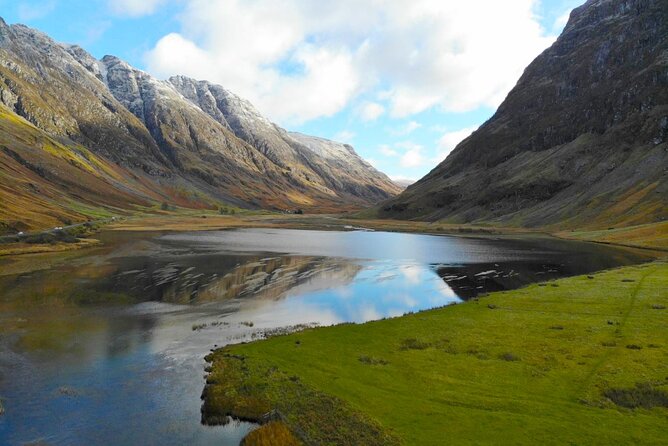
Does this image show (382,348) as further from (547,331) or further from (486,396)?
(547,331)

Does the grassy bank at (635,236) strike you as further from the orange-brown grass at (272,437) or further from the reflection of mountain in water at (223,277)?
the orange-brown grass at (272,437)

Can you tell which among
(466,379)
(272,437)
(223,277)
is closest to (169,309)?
(223,277)

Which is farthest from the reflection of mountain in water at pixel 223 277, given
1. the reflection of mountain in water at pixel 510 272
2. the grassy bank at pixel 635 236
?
the grassy bank at pixel 635 236

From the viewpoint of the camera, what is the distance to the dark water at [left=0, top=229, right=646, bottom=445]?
87.6 ft

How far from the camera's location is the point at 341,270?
298 feet

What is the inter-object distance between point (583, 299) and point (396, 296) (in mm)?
24681

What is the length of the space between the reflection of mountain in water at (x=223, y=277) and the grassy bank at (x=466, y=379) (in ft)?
93.6

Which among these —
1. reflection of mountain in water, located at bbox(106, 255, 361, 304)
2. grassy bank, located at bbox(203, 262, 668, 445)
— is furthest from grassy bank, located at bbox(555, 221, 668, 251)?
grassy bank, located at bbox(203, 262, 668, 445)

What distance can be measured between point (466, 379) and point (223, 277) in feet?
186

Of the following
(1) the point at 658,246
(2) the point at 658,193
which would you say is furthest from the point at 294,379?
(2) the point at 658,193

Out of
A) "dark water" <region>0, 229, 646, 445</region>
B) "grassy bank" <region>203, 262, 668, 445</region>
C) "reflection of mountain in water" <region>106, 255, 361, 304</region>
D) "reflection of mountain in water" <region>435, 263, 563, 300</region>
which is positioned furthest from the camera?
"reflection of mountain in water" <region>435, 263, 563, 300</region>

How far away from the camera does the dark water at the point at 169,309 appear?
26.7m

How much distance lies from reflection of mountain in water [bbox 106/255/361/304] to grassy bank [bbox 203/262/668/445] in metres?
28.5

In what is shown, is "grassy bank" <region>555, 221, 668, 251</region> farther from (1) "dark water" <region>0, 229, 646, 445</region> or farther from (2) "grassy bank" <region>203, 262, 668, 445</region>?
(2) "grassy bank" <region>203, 262, 668, 445</region>
